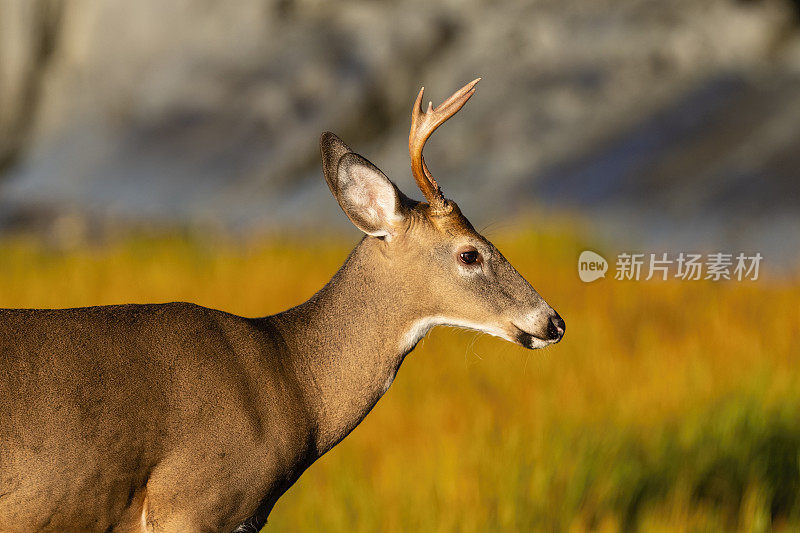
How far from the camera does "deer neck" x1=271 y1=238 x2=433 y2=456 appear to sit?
5.44 metres

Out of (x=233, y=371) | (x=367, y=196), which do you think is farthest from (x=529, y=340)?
(x=233, y=371)

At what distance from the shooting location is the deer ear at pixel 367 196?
527 centimetres

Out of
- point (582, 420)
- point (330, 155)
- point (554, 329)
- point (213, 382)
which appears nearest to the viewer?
point (213, 382)

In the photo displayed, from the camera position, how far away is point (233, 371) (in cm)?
522

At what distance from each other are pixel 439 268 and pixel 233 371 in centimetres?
118

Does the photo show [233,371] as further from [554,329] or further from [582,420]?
[582,420]

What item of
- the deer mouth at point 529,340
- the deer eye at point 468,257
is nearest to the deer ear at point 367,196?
the deer eye at point 468,257

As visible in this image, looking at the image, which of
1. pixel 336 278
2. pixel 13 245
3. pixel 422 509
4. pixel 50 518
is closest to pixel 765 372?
pixel 422 509

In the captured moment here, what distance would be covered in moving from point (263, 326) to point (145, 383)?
2.60 ft

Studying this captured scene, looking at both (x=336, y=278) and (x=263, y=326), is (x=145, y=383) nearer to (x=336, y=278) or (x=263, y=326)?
(x=263, y=326)

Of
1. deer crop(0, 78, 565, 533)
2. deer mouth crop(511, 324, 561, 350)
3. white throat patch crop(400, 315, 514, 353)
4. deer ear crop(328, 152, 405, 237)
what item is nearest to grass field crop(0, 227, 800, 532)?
deer mouth crop(511, 324, 561, 350)

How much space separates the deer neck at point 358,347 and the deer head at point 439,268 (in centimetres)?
2

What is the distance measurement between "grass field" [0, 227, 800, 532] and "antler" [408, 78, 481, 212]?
1.03 metres

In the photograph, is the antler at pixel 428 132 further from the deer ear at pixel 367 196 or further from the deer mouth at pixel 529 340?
the deer mouth at pixel 529 340
